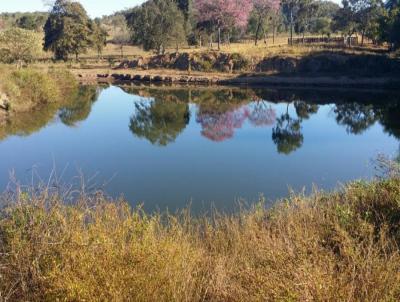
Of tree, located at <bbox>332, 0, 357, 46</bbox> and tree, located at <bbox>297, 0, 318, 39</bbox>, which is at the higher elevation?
tree, located at <bbox>297, 0, 318, 39</bbox>

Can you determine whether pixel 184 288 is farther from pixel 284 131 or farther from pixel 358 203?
pixel 284 131

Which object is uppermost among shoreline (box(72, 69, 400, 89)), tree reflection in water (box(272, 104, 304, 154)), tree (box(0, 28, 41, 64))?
tree (box(0, 28, 41, 64))

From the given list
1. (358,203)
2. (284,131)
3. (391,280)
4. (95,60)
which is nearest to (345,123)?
(284,131)

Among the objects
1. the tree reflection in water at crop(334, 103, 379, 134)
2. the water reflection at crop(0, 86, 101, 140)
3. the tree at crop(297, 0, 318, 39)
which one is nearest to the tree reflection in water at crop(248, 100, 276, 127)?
the tree reflection in water at crop(334, 103, 379, 134)

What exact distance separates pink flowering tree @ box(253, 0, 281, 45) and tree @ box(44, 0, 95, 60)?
52.5 ft

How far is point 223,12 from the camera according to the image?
4344 cm

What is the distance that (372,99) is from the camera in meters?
30.2

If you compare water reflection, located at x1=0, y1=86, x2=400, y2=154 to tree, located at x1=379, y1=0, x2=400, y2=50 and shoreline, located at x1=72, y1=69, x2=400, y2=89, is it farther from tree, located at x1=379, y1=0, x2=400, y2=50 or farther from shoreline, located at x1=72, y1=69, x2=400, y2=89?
tree, located at x1=379, y1=0, x2=400, y2=50

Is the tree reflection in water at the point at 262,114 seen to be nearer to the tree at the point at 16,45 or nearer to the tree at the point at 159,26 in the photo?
the tree at the point at 159,26

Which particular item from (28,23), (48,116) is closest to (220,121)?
(48,116)

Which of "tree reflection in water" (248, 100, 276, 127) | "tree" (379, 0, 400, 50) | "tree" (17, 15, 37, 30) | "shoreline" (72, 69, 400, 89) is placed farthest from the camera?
"tree" (17, 15, 37, 30)

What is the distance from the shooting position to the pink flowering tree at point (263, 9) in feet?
150

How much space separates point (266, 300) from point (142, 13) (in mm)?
42105

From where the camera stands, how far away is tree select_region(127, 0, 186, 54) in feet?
140
